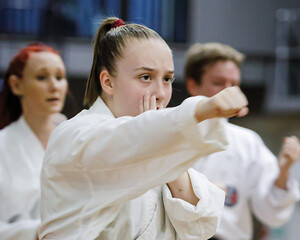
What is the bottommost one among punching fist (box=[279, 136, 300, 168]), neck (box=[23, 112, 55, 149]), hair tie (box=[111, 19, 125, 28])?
punching fist (box=[279, 136, 300, 168])

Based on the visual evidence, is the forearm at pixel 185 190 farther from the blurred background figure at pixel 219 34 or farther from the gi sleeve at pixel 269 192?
the blurred background figure at pixel 219 34

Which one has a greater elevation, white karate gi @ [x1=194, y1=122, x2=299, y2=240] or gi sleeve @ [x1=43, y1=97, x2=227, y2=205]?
gi sleeve @ [x1=43, y1=97, x2=227, y2=205]

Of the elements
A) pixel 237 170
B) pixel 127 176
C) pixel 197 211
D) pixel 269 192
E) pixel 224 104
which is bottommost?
pixel 269 192

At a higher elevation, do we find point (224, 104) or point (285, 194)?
point (224, 104)

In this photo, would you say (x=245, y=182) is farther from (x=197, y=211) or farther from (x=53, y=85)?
(x=197, y=211)

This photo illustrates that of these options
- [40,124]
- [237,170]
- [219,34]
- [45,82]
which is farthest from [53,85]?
[219,34]

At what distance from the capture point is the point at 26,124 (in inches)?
108

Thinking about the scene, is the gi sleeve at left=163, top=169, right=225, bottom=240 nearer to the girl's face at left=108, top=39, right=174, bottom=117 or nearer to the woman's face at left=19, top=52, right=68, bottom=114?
the girl's face at left=108, top=39, right=174, bottom=117

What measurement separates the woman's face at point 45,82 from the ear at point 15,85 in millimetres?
62

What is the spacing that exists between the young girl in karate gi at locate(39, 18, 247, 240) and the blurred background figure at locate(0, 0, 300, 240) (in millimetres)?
5097

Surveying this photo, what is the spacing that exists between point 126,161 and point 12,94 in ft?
5.40

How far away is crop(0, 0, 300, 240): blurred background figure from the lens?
273 inches

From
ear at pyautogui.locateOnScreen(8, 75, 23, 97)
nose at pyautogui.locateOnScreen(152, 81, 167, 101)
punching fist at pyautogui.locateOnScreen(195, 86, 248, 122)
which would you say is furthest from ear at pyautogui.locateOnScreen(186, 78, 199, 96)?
punching fist at pyautogui.locateOnScreen(195, 86, 248, 122)

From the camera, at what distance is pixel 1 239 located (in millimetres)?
2471
